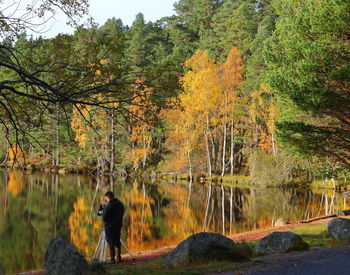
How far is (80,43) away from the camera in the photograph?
9500 millimetres

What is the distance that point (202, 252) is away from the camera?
8367 mm

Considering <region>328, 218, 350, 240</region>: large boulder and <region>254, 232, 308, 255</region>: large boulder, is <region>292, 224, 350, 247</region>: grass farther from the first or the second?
<region>254, 232, 308, 255</region>: large boulder

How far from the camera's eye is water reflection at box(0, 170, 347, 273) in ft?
47.2

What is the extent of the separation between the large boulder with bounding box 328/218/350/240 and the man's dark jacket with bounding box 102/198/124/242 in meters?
5.92

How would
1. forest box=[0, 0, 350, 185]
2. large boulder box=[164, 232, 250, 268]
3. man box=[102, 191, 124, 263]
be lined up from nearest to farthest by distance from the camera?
large boulder box=[164, 232, 250, 268], forest box=[0, 0, 350, 185], man box=[102, 191, 124, 263]

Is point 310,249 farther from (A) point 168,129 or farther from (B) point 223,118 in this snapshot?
(A) point 168,129

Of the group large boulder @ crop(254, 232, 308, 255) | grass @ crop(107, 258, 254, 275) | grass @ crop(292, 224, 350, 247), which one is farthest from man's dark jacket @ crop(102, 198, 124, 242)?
grass @ crop(292, 224, 350, 247)

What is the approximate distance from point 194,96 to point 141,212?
16.7 meters

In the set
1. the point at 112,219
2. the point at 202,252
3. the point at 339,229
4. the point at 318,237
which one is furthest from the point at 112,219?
the point at 318,237

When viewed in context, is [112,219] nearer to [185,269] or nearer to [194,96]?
[185,269]

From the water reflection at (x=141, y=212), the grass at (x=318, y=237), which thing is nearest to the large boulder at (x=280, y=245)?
the grass at (x=318, y=237)

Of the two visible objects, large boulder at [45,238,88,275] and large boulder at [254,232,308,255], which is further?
large boulder at [254,232,308,255]

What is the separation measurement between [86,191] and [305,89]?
18986 millimetres

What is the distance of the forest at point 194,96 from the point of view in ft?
27.9
